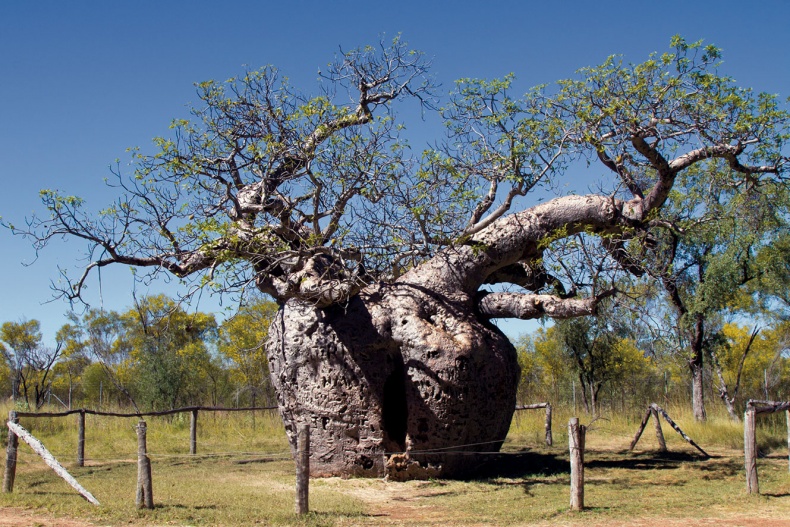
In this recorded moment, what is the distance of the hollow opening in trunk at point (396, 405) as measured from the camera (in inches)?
384

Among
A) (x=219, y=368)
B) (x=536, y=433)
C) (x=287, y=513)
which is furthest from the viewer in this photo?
(x=219, y=368)

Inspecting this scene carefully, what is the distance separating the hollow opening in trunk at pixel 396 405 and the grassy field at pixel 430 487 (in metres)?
0.83

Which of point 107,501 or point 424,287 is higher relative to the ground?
point 424,287

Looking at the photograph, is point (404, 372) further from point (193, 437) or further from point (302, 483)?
point (193, 437)

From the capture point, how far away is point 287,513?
6816mm

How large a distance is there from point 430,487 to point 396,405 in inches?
58.8

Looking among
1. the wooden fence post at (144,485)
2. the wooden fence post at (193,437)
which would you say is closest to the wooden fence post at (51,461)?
the wooden fence post at (144,485)

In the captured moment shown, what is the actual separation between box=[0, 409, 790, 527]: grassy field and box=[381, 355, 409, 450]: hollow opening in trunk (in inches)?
32.6

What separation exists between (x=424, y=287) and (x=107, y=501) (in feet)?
15.5

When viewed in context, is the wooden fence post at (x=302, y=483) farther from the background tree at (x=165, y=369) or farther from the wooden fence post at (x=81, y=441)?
the background tree at (x=165, y=369)

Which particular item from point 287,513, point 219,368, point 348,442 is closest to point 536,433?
point 348,442

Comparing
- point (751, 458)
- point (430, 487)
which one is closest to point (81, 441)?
point (430, 487)

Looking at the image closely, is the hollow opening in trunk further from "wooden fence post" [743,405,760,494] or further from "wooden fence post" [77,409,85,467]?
"wooden fence post" [77,409,85,467]

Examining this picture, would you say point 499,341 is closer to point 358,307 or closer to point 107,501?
point 358,307
